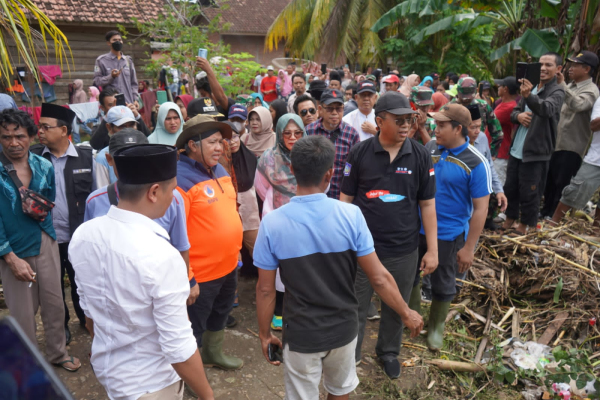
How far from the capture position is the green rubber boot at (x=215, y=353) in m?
3.78

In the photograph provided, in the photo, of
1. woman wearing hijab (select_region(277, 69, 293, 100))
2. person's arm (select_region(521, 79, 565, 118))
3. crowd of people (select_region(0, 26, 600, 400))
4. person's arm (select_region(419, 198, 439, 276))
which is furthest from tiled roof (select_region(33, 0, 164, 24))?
person's arm (select_region(419, 198, 439, 276))

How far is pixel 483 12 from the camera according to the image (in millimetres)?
11812

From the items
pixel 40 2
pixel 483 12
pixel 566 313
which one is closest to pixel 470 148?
pixel 566 313

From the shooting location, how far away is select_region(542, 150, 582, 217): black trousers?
21.2 feet

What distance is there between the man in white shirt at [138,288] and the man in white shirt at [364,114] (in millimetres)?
3769

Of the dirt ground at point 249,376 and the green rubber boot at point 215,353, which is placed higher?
the green rubber boot at point 215,353

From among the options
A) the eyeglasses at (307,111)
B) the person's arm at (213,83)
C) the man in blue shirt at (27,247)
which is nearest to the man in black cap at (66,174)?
the man in blue shirt at (27,247)

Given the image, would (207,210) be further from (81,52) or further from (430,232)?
(81,52)

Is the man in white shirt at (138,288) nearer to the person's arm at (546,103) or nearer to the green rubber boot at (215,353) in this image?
the green rubber boot at (215,353)

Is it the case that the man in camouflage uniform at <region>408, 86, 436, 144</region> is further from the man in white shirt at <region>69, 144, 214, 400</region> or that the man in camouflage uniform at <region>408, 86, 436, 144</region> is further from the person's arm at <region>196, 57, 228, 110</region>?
the man in white shirt at <region>69, 144, 214, 400</region>

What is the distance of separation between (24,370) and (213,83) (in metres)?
4.86

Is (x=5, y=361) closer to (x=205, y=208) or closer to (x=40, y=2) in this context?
(x=205, y=208)

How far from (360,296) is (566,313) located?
2.26m

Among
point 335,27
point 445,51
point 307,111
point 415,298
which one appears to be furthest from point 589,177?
point 335,27
